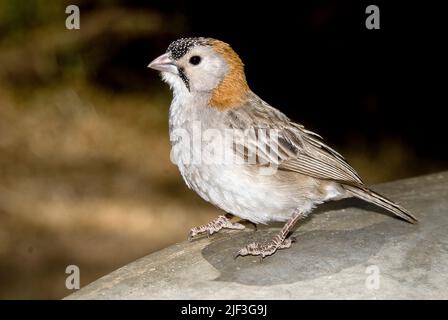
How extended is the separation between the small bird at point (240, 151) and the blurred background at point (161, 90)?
502 cm

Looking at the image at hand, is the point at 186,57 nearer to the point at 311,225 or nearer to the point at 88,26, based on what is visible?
the point at 311,225

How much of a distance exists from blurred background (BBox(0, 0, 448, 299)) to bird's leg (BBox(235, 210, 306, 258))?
16.8 ft

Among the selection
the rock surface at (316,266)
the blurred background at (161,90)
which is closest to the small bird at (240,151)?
the rock surface at (316,266)

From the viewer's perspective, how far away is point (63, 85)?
12.5m

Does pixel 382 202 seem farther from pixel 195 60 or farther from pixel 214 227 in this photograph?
pixel 195 60


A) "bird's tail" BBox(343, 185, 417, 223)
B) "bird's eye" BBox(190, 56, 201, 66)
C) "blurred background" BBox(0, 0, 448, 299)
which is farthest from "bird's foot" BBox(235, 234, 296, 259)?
"blurred background" BBox(0, 0, 448, 299)

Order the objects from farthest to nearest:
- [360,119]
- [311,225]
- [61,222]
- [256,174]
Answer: [360,119] → [61,222] → [311,225] → [256,174]

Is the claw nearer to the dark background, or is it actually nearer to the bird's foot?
the bird's foot

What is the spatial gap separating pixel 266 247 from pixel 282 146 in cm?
80

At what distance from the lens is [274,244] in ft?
19.4

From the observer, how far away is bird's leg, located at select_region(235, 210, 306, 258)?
5809 millimetres

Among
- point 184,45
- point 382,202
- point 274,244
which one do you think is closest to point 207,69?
point 184,45

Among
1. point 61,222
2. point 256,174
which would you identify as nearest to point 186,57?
point 256,174

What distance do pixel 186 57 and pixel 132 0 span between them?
6.44m
